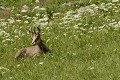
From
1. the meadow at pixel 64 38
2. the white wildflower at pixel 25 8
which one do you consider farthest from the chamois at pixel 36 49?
the white wildflower at pixel 25 8

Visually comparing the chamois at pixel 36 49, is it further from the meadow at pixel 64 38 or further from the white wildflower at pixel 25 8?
the white wildflower at pixel 25 8

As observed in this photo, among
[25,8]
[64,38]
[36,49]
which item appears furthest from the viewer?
[25,8]

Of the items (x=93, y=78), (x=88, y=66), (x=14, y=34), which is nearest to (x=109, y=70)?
(x=93, y=78)

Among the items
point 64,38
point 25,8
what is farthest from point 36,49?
point 25,8

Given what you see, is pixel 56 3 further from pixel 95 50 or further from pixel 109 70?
pixel 109 70

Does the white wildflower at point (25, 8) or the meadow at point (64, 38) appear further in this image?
the white wildflower at point (25, 8)

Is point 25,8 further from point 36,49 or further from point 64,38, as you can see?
point 36,49

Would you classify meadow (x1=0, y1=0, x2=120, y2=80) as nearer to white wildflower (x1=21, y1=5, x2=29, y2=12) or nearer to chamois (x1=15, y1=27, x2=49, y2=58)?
white wildflower (x1=21, y1=5, x2=29, y2=12)

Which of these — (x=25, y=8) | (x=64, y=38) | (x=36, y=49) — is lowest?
(x=25, y=8)

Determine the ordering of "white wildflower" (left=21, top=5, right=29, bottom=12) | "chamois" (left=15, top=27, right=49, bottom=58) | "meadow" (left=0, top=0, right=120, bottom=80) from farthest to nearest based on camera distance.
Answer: "white wildflower" (left=21, top=5, right=29, bottom=12)
"chamois" (left=15, top=27, right=49, bottom=58)
"meadow" (left=0, top=0, right=120, bottom=80)

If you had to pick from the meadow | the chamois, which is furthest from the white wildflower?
the chamois

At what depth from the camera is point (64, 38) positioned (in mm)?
18078

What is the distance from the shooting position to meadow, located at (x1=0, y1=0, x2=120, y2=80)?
11.4 m

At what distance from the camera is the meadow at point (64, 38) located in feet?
37.6
